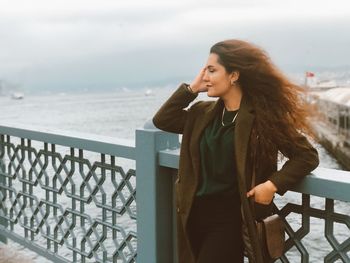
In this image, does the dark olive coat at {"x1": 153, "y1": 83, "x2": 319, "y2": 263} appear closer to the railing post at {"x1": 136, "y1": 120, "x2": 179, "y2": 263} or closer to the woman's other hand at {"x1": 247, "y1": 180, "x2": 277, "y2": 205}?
A: the woman's other hand at {"x1": 247, "y1": 180, "x2": 277, "y2": 205}

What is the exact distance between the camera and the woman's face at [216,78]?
2.55 metres

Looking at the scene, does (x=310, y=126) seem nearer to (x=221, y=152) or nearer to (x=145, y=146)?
(x=221, y=152)

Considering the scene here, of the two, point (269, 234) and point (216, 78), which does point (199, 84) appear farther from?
point (269, 234)

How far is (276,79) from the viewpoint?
2.49 m

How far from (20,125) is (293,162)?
3.09 m

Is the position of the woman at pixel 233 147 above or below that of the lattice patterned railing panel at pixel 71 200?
above

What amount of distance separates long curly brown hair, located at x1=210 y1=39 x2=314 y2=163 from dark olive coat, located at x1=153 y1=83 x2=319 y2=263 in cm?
5

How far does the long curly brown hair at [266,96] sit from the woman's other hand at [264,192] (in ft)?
0.43

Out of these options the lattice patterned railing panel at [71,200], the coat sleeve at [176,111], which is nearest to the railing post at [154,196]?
the lattice patterned railing panel at [71,200]

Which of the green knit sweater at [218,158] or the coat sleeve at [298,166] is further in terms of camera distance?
the green knit sweater at [218,158]

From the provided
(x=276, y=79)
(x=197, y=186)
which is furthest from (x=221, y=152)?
(x=276, y=79)

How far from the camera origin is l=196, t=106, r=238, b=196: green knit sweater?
255 cm

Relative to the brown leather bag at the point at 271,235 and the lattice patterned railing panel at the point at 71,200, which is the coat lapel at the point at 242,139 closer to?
the brown leather bag at the point at 271,235

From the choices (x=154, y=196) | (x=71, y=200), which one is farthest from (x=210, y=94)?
(x=71, y=200)
